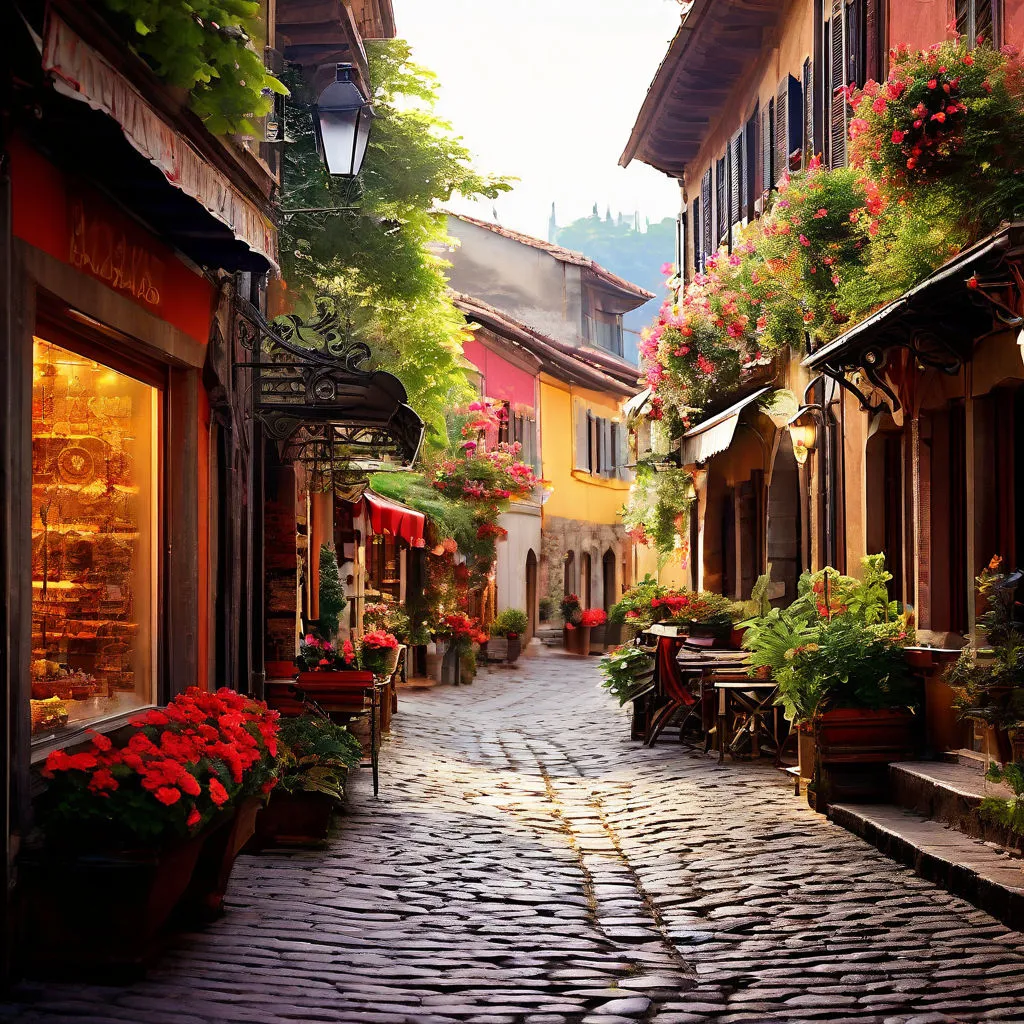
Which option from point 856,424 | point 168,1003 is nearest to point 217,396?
point 168,1003

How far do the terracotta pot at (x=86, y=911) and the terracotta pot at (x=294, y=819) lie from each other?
123 inches

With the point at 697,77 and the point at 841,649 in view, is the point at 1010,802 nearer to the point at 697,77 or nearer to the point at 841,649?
the point at 841,649

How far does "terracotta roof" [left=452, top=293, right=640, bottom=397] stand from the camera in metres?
30.8

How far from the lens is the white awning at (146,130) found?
4.98m

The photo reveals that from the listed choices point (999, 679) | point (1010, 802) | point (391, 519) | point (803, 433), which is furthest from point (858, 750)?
point (391, 519)

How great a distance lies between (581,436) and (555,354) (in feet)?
13.6

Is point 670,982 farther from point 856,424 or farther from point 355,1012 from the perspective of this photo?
point 856,424

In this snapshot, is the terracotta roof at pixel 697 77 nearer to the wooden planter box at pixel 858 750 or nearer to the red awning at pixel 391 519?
the red awning at pixel 391 519

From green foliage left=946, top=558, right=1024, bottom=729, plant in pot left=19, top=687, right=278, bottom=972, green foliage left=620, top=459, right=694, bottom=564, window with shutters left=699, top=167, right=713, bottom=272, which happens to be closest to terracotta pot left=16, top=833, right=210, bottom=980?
plant in pot left=19, top=687, right=278, bottom=972

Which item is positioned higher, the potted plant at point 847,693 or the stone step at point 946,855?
the potted plant at point 847,693

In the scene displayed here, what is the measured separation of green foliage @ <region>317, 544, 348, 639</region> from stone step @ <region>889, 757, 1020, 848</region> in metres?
7.67

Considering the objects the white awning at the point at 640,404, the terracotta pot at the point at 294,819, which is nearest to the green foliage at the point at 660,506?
the white awning at the point at 640,404

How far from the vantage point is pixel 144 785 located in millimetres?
5449

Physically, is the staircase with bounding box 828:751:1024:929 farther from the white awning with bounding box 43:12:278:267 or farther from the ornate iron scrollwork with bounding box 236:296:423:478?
the white awning with bounding box 43:12:278:267
